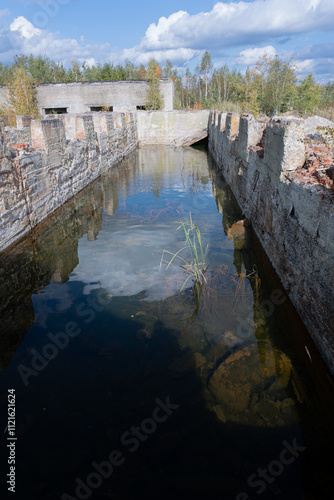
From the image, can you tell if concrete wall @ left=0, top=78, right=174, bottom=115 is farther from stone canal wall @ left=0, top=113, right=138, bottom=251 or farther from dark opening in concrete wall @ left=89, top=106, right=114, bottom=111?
stone canal wall @ left=0, top=113, right=138, bottom=251

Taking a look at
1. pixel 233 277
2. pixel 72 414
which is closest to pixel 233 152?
pixel 233 277

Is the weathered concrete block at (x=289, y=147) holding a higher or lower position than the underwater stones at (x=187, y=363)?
higher

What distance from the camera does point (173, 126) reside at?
62.2 feet

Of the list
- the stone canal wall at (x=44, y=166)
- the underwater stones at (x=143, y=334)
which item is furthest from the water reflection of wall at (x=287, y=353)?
the stone canal wall at (x=44, y=166)

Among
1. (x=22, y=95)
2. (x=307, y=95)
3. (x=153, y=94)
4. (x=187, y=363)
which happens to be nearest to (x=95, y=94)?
(x=153, y=94)

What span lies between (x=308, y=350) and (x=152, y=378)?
4.82 ft

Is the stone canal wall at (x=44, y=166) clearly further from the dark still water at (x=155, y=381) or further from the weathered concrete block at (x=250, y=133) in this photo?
the weathered concrete block at (x=250, y=133)

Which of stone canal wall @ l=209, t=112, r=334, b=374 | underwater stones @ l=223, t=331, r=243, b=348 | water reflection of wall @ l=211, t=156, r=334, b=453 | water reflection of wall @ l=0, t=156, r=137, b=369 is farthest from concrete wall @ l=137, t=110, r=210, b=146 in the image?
underwater stones @ l=223, t=331, r=243, b=348

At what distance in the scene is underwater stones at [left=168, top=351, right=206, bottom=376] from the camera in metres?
2.90

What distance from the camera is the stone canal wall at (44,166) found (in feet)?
16.6

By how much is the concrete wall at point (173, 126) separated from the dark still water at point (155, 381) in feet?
49.7

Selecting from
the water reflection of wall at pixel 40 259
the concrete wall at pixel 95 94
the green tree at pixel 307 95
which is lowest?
the water reflection of wall at pixel 40 259

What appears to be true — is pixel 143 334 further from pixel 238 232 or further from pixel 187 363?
pixel 238 232

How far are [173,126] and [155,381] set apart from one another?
59.9ft
